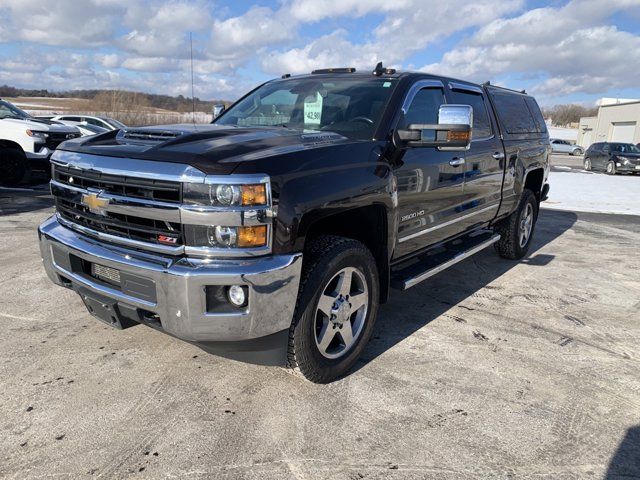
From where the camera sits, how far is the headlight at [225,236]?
2449mm

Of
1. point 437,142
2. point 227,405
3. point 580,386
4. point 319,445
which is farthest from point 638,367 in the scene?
point 227,405

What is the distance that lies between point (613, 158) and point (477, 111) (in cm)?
2243

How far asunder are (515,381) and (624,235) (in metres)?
6.25

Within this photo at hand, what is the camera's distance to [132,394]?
2.92 meters

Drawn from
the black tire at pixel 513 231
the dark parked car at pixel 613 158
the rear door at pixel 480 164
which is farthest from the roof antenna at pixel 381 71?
the dark parked car at pixel 613 158

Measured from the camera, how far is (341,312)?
10.2ft

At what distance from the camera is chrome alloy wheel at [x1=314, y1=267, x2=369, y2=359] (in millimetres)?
3020

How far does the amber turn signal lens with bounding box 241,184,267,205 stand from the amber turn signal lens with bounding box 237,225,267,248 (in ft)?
0.40

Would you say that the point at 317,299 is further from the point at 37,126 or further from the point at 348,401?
the point at 37,126

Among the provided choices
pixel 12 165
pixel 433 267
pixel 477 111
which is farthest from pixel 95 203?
pixel 12 165

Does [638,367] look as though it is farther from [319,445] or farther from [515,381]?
[319,445]

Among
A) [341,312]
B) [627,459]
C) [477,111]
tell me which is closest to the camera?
[627,459]


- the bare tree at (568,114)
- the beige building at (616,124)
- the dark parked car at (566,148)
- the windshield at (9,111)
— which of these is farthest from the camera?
the bare tree at (568,114)

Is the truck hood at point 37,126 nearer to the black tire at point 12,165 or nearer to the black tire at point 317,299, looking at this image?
the black tire at point 12,165
